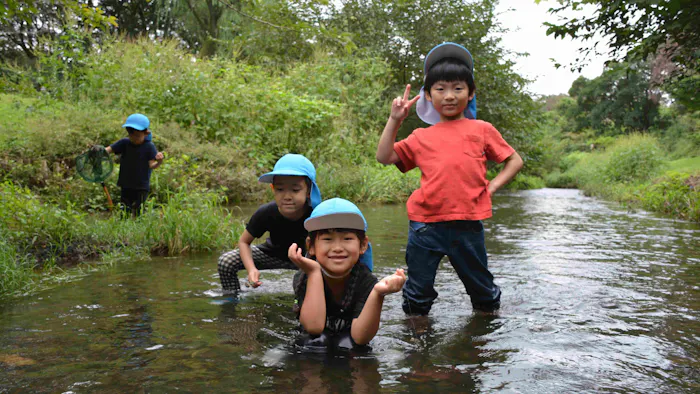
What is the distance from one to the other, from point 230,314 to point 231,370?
1.21m

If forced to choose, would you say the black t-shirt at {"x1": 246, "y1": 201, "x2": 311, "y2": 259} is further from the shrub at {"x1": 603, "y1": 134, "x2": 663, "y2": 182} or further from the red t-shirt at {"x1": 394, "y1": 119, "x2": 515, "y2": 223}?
the shrub at {"x1": 603, "y1": 134, "x2": 663, "y2": 182}

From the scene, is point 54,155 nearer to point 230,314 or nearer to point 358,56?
point 230,314

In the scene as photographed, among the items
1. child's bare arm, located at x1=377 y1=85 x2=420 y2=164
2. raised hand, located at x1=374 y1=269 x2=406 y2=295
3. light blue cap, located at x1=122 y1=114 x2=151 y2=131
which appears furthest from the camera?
light blue cap, located at x1=122 y1=114 x2=151 y2=131

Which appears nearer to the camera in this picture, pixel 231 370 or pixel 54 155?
pixel 231 370

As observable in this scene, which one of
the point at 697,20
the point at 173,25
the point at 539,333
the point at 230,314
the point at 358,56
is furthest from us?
the point at 173,25

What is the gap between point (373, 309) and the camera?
2.76 meters

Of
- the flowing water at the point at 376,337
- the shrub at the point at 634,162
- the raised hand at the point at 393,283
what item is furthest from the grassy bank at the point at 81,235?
the shrub at the point at 634,162

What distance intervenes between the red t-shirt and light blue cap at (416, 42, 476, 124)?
0.52 feet

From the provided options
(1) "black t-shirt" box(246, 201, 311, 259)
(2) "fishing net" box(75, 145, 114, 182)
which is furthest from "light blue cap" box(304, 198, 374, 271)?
(2) "fishing net" box(75, 145, 114, 182)

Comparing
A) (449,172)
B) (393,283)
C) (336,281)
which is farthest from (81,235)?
(393,283)

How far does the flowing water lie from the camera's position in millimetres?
2590

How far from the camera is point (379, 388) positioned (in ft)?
8.32

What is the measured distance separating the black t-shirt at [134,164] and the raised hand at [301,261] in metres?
4.69

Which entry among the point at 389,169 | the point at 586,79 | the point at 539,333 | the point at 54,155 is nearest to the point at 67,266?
the point at 539,333
